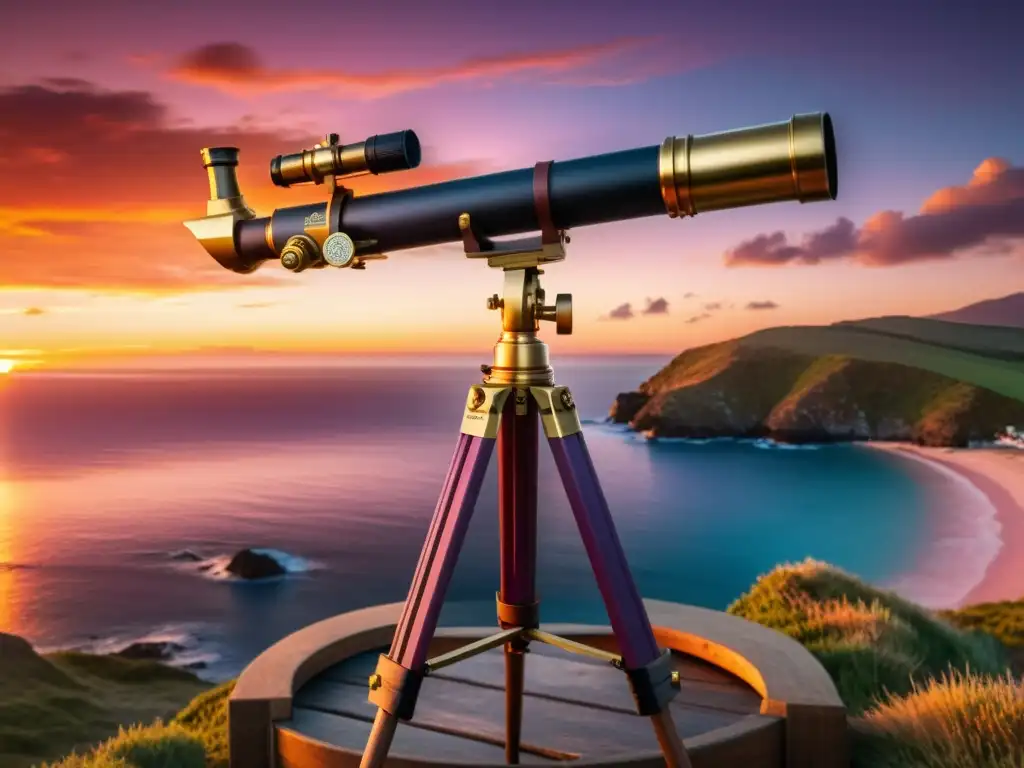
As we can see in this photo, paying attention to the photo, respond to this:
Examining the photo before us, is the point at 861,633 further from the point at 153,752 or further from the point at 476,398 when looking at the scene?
the point at 153,752

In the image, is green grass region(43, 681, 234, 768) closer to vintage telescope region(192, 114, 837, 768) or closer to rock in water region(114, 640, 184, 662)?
vintage telescope region(192, 114, 837, 768)

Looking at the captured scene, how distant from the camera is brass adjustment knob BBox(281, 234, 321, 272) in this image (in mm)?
2387

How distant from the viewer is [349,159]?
238cm

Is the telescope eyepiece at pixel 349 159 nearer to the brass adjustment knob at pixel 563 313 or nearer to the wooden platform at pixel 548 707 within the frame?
the brass adjustment knob at pixel 563 313

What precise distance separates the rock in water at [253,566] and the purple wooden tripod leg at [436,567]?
18.3 ft

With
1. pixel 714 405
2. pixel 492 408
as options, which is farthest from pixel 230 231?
pixel 714 405

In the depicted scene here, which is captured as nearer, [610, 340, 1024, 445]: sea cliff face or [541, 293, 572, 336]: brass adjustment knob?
[541, 293, 572, 336]: brass adjustment knob

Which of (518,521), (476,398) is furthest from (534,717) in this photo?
(476,398)

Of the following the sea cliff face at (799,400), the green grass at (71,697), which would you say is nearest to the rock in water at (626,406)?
the sea cliff face at (799,400)

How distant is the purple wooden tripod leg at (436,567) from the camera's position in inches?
82.1

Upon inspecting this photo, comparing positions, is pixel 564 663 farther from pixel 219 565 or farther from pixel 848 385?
pixel 848 385

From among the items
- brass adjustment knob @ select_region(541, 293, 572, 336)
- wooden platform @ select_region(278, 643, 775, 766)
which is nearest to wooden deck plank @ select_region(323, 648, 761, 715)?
wooden platform @ select_region(278, 643, 775, 766)

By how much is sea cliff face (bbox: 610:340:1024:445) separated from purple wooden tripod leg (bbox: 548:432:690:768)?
6.06m

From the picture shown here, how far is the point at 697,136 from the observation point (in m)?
1.94
